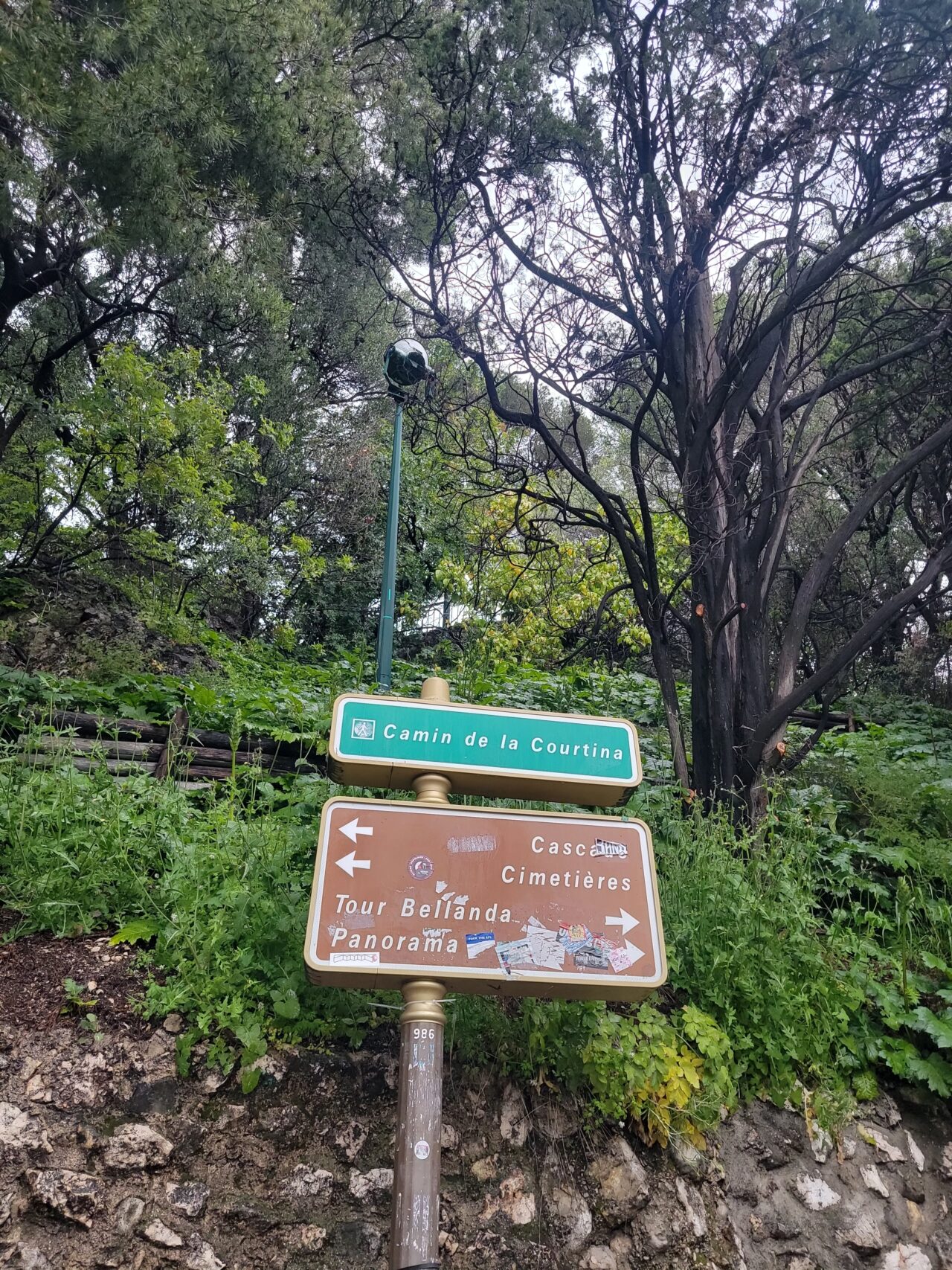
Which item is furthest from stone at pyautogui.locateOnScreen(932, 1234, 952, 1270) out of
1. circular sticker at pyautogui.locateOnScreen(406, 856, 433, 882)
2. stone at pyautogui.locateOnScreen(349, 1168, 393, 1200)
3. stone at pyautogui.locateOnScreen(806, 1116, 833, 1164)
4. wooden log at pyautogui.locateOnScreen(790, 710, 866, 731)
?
wooden log at pyautogui.locateOnScreen(790, 710, 866, 731)

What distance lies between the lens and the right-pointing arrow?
246cm

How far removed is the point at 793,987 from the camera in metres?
3.46

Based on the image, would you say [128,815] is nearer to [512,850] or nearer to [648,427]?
[512,850]

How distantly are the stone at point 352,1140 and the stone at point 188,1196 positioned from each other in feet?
1.52

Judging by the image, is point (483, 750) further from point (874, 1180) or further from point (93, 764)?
point (93, 764)

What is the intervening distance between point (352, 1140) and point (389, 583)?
4495 millimetres

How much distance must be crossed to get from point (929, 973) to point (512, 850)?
2764 mm

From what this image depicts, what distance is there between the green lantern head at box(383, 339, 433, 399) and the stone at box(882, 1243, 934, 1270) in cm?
640

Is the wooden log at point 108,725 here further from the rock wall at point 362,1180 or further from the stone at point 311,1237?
the stone at point 311,1237

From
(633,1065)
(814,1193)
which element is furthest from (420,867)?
(814,1193)

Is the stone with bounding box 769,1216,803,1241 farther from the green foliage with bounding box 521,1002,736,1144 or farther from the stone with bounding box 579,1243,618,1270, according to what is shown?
the stone with bounding box 579,1243,618,1270

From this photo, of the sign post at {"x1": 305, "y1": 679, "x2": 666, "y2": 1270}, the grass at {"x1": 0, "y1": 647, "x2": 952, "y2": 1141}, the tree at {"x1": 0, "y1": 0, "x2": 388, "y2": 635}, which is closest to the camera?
the sign post at {"x1": 305, "y1": 679, "x2": 666, "y2": 1270}

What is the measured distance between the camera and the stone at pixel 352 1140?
114 inches

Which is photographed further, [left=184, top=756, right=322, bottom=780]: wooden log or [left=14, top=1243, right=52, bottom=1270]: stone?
[left=184, top=756, right=322, bottom=780]: wooden log
